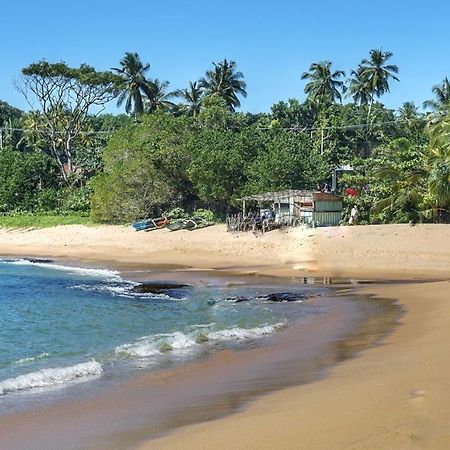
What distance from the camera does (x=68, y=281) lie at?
87.7 ft

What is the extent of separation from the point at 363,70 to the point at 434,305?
52.5 meters

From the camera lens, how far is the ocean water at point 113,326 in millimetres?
11656

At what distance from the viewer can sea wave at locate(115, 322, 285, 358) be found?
13.1 meters

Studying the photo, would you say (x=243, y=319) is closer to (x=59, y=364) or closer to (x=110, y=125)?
(x=59, y=364)

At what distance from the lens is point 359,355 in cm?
1144

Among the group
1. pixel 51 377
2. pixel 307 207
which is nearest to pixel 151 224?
pixel 307 207

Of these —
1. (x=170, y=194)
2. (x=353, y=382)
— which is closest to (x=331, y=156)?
(x=170, y=194)

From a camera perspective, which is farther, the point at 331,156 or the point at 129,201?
the point at 331,156

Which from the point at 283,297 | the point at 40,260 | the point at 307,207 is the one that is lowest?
the point at 283,297

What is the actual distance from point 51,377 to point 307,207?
86.0ft

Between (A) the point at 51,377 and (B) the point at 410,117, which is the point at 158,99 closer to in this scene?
(B) the point at 410,117

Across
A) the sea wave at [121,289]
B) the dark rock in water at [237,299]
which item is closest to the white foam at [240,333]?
the dark rock in water at [237,299]

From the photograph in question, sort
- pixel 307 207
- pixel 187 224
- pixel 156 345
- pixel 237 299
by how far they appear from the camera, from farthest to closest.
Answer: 1. pixel 187 224
2. pixel 307 207
3. pixel 237 299
4. pixel 156 345

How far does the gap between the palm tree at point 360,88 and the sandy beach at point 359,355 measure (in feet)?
113
